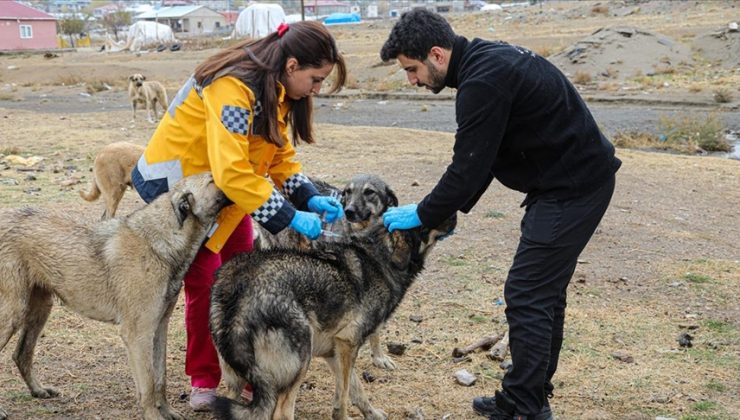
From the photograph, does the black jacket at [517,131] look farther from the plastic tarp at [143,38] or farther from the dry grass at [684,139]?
the plastic tarp at [143,38]

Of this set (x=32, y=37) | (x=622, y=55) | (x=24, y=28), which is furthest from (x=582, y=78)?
(x=32, y=37)

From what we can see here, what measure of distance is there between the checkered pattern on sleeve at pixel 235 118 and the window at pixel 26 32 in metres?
75.4

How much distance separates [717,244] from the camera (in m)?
8.24

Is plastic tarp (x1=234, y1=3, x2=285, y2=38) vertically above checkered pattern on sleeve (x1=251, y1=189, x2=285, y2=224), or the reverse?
plastic tarp (x1=234, y1=3, x2=285, y2=38)

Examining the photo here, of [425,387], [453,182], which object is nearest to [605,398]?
[425,387]

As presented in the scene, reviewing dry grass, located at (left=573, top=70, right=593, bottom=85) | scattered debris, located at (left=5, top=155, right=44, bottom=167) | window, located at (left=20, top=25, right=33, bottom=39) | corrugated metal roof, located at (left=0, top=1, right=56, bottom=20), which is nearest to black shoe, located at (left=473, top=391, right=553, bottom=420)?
scattered debris, located at (left=5, top=155, right=44, bottom=167)

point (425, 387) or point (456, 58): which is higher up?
point (456, 58)

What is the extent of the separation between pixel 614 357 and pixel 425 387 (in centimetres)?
145

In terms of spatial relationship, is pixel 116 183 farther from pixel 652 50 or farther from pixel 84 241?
pixel 652 50

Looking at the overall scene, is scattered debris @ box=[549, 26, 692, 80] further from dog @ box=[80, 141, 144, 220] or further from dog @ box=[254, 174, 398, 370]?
dog @ box=[254, 174, 398, 370]

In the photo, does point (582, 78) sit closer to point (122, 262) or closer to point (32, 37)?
point (122, 262)

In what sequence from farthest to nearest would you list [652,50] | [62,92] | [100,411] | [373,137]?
1. [62,92]
2. [652,50]
3. [373,137]
4. [100,411]

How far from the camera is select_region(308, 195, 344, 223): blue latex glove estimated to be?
15.6 feet

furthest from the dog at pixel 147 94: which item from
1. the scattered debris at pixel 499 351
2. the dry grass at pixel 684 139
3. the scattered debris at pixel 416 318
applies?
the scattered debris at pixel 499 351
